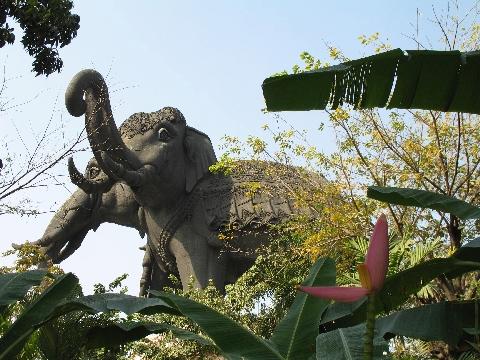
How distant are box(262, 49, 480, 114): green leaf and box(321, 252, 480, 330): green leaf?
0.90m

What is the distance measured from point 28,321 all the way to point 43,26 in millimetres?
3335

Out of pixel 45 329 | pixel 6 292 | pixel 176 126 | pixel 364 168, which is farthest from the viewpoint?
pixel 176 126

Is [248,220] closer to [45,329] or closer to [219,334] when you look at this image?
[45,329]

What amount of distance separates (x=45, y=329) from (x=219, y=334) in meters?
3.69

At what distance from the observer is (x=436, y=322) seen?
15.6ft

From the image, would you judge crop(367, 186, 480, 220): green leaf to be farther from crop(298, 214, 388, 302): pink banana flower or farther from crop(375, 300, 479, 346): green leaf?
crop(298, 214, 388, 302): pink banana flower

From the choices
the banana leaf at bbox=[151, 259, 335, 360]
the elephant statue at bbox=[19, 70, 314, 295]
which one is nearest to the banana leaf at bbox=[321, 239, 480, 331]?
the banana leaf at bbox=[151, 259, 335, 360]

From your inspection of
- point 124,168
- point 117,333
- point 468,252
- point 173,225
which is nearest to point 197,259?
point 173,225

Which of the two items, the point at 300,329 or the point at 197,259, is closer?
the point at 300,329

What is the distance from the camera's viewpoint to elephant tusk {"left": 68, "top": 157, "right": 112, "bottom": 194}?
11.5 meters

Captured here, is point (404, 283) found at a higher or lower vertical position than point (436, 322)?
higher

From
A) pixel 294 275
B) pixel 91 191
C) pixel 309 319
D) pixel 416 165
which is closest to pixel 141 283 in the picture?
pixel 91 191

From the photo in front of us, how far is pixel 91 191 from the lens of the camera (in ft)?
40.0

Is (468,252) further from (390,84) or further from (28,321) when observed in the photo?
(28,321)
